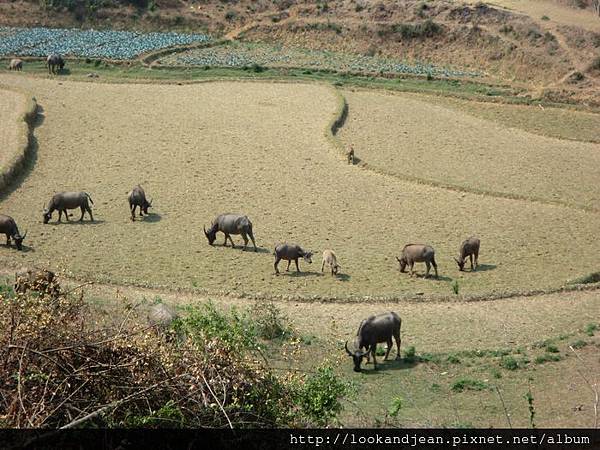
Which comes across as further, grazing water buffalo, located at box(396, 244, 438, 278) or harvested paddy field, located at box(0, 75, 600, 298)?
harvested paddy field, located at box(0, 75, 600, 298)

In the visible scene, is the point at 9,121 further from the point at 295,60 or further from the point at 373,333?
the point at 373,333

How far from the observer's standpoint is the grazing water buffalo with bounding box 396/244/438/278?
19906 millimetres

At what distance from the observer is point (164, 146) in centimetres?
2947

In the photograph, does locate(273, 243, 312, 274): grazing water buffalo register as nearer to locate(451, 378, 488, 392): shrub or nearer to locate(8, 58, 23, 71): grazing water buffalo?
locate(451, 378, 488, 392): shrub

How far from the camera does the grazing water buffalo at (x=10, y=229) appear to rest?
816 inches

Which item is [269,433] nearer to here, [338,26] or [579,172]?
[579,172]

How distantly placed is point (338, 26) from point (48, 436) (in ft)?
154

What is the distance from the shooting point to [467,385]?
555 inches

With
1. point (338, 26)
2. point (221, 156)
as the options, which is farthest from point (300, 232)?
point (338, 26)

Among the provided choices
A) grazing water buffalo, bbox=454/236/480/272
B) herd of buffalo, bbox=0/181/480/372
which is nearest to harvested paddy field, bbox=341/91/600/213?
grazing water buffalo, bbox=454/236/480/272

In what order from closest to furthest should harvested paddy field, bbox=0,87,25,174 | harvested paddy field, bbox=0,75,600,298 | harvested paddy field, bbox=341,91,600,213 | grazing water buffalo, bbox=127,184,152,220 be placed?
1. harvested paddy field, bbox=0,75,600,298
2. grazing water buffalo, bbox=127,184,152,220
3. harvested paddy field, bbox=0,87,25,174
4. harvested paddy field, bbox=341,91,600,213

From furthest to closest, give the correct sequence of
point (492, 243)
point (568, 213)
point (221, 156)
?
1. point (221, 156)
2. point (568, 213)
3. point (492, 243)

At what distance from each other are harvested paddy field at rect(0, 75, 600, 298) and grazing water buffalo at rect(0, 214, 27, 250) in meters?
0.31

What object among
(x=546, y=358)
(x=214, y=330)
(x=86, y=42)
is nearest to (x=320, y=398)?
(x=214, y=330)
